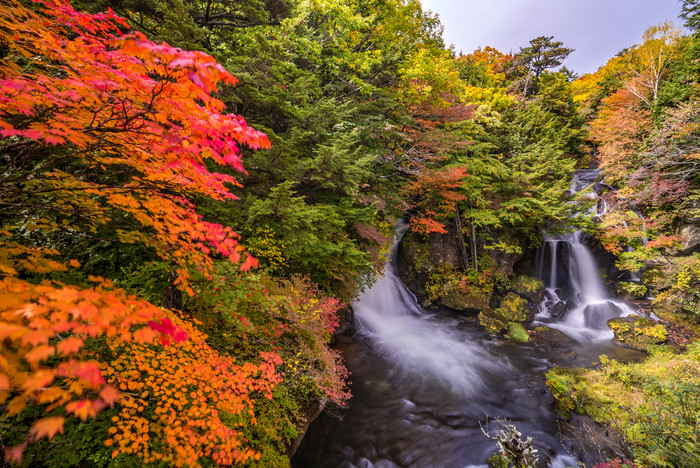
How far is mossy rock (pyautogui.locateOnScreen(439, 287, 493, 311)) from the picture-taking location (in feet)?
Answer: 40.9

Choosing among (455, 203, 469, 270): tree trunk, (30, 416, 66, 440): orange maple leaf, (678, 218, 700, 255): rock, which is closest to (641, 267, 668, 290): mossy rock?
→ (678, 218, 700, 255): rock

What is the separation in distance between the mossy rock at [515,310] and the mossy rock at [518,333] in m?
0.54

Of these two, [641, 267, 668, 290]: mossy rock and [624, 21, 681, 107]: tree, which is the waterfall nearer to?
[641, 267, 668, 290]: mossy rock

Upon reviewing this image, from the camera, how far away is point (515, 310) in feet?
39.9

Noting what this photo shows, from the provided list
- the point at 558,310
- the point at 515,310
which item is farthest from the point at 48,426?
the point at 558,310

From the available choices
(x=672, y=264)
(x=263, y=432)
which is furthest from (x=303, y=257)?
(x=672, y=264)

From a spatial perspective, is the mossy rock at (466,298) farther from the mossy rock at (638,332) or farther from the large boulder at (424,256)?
the mossy rock at (638,332)

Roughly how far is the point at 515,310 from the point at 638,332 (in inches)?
159

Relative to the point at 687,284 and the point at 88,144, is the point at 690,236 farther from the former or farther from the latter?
the point at 88,144

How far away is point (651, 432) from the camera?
13.1 ft

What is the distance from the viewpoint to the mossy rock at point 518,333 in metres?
10.6

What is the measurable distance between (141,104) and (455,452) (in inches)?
343

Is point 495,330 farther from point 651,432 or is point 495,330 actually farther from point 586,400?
point 651,432

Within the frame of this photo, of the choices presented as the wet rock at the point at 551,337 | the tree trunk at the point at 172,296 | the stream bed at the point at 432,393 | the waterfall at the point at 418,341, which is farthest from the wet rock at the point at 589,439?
the tree trunk at the point at 172,296
